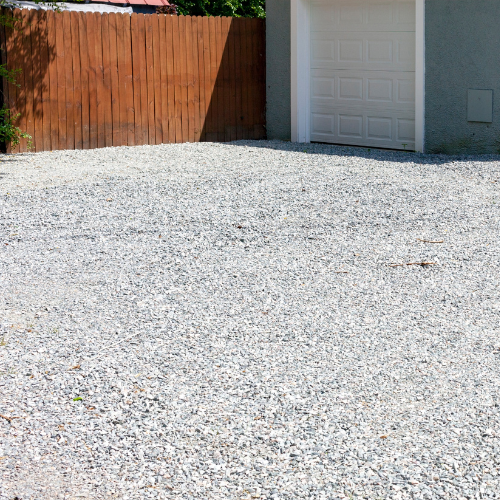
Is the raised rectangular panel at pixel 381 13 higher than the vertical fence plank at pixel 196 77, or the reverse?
the raised rectangular panel at pixel 381 13

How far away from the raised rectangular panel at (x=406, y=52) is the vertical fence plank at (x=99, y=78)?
460 cm

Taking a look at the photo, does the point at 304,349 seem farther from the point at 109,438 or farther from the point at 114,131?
the point at 114,131

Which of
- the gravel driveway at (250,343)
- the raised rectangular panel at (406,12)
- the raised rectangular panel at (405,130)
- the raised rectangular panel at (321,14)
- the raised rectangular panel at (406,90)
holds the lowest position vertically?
the gravel driveway at (250,343)

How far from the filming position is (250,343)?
4.40m

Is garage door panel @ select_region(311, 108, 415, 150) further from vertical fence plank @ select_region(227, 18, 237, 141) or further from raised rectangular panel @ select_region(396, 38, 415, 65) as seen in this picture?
vertical fence plank @ select_region(227, 18, 237, 141)

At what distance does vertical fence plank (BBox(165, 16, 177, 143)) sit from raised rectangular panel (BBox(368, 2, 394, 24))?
3.16 meters

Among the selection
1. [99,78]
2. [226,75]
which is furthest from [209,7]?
[99,78]

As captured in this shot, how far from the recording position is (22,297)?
207 inches

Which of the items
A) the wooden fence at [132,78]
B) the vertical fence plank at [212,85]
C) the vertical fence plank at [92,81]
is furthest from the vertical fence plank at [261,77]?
the vertical fence plank at [92,81]

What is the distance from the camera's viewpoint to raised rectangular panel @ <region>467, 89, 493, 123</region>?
448 inches

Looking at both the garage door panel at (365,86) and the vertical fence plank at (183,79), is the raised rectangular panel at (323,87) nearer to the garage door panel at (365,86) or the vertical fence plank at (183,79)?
the garage door panel at (365,86)

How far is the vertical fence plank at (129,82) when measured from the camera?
12.5 meters

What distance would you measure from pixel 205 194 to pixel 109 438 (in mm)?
5456

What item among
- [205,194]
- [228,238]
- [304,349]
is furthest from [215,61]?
[304,349]
